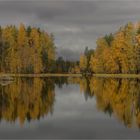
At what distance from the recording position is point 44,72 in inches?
3969

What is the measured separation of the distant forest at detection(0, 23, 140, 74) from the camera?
267 ft

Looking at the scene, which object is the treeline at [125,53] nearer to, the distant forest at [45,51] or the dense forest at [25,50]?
the distant forest at [45,51]

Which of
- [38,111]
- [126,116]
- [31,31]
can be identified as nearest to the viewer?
[126,116]

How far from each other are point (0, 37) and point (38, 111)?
227ft

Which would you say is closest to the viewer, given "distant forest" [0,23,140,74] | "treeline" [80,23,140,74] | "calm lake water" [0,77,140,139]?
"calm lake water" [0,77,140,139]

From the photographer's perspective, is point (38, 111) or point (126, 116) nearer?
point (126, 116)

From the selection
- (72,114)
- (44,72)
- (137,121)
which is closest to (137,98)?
(72,114)

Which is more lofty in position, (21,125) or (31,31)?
(31,31)

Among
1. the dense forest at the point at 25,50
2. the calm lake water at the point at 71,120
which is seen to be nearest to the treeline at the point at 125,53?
the dense forest at the point at 25,50

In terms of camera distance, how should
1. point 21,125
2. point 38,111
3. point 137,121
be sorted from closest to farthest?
point 21,125, point 137,121, point 38,111

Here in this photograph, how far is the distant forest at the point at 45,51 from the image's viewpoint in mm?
81250

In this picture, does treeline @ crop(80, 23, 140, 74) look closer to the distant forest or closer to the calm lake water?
the distant forest

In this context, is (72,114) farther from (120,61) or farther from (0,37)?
(0,37)

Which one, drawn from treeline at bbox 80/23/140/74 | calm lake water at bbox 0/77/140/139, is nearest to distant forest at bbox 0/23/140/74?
treeline at bbox 80/23/140/74
